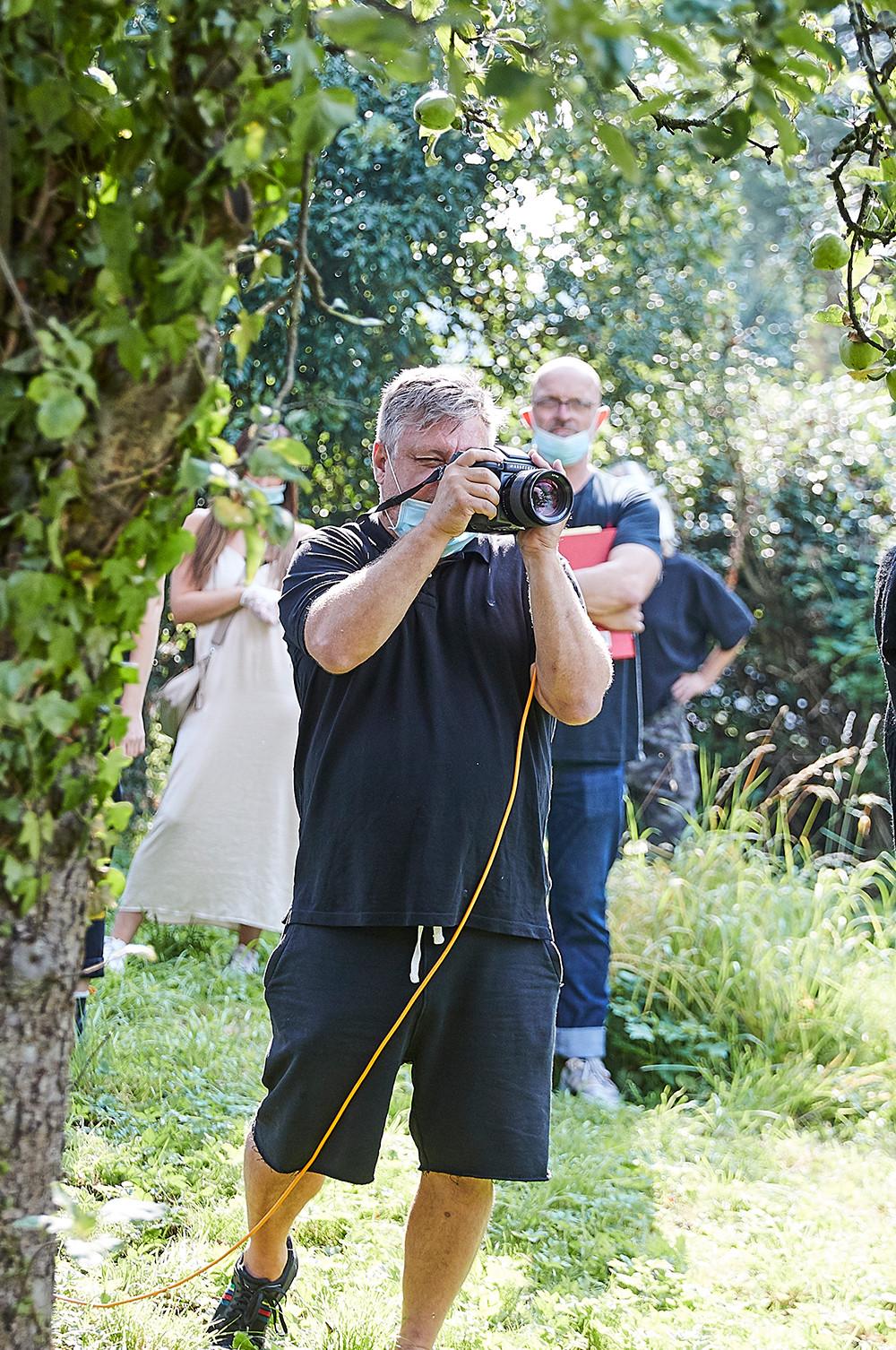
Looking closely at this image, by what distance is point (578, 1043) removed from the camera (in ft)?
14.9

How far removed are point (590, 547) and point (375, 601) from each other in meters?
2.32

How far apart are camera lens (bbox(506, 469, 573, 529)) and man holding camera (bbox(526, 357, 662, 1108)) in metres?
1.99

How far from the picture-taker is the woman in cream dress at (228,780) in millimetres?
5070

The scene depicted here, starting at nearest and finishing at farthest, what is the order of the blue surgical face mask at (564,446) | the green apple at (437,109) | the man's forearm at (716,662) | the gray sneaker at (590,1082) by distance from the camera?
the green apple at (437,109) → the gray sneaker at (590,1082) → the blue surgical face mask at (564,446) → the man's forearm at (716,662)

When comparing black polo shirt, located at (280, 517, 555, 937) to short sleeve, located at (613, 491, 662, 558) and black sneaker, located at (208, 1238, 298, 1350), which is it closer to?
black sneaker, located at (208, 1238, 298, 1350)

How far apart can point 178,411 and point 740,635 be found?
526cm

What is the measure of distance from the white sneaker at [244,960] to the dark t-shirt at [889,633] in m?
2.93

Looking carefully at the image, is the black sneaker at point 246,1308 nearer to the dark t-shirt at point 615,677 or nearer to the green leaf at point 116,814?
the green leaf at point 116,814

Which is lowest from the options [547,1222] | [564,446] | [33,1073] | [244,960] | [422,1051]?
[547,1222]

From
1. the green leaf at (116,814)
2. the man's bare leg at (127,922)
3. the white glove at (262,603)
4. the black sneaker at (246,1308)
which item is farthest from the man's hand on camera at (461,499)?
the man's bare leg at (127,922)

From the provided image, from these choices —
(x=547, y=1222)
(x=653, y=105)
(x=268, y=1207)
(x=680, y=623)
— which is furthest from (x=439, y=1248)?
(x=680, y=623)

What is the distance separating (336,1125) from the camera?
→ 100 inches

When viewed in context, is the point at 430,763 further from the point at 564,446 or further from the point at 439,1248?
the point at 564,446

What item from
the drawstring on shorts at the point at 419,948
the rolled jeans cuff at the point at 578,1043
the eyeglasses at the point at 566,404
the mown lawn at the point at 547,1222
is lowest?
the mown lawn at the point at 547,1222
